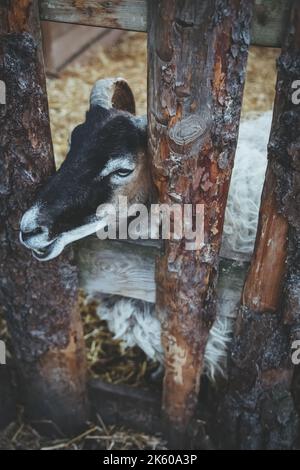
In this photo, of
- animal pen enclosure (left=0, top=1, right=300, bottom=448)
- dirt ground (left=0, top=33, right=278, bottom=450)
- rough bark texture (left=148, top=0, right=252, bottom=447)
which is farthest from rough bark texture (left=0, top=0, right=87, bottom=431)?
rough bark texture (left=148, top=0, right=252, bottom=447)

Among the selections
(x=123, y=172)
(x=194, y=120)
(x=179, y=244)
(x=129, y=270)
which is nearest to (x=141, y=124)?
(x=123, y=172)

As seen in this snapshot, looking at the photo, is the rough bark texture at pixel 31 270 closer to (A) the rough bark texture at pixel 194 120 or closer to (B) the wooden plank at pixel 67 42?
(A) the rough bark texture at pixel 194 120

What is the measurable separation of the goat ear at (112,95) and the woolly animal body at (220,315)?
614mm

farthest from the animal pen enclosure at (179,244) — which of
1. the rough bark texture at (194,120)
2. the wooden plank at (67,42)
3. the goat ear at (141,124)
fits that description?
the wooden plank at (67,42)

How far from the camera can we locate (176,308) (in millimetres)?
1787

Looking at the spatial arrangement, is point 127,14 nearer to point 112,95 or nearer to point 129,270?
point 112,95

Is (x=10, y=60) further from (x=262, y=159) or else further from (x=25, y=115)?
(x=262, y=159)

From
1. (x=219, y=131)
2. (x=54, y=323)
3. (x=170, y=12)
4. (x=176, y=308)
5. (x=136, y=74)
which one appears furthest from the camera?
(x=136, y=74)

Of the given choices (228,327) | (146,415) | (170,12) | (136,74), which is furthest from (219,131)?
(136,74)

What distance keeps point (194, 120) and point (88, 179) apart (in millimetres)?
359

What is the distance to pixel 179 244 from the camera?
63.8 inches

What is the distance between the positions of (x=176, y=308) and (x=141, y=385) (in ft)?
2.56

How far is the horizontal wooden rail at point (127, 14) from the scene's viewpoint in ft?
4.18

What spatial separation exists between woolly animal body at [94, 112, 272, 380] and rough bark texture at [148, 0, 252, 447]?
0.28 m
